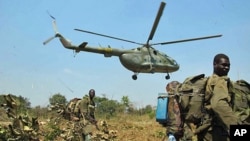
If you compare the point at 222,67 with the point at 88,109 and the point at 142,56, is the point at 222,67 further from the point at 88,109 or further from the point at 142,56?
the point at 142,56

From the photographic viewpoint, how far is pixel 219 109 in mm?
4434

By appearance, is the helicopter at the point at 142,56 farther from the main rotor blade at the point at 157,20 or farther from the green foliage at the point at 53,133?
the green foliage at the point at 53,133

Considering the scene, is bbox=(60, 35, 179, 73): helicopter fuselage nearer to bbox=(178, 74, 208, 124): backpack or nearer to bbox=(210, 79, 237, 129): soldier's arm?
bbox=(178, 74, 208, 124): backpack

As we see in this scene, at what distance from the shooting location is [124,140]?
13.7 m

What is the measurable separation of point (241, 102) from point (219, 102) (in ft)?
1.54

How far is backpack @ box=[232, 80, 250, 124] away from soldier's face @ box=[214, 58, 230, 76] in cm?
18

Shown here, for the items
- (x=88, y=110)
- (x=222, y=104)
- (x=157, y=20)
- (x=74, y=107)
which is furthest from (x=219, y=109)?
(x=157, y=20)

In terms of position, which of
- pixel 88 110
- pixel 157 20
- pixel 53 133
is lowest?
pixel 53 133

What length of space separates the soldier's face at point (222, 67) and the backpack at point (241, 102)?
18cm

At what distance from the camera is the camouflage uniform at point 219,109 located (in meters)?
4.39

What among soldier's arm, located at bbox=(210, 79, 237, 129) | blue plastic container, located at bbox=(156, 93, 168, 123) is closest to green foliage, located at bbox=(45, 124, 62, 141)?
blue plastic container, located at bbox=(156, 93, 168, 123)

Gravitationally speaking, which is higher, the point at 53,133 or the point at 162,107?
the point at 162,107

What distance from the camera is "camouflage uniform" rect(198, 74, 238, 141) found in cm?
439

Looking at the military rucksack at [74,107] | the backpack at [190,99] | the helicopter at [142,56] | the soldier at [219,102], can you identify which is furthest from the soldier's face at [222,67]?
the helicopter at [142,56]
